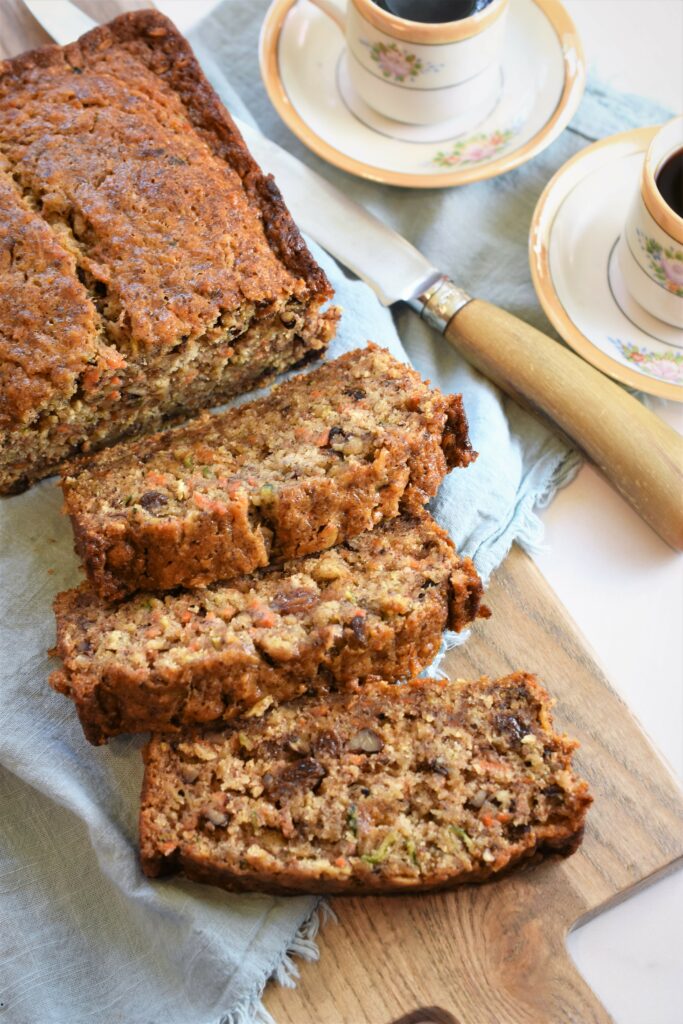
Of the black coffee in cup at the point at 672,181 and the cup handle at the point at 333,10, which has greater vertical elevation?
the black coffee in cup at the point at 672,181

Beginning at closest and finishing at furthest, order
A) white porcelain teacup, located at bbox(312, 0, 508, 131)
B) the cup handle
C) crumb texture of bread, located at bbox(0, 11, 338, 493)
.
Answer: crumb texture of bread, located at bbox(0, 11, 338, 493)
white porcelain teacup, located at bbox(312, 0, 508, 131)
the cup handle

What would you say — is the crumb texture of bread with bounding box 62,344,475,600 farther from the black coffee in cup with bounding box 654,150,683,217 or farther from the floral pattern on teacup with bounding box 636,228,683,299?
the black coffee in cup with bounding box 654,150,683,217

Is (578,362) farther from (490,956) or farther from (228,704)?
(490,956)

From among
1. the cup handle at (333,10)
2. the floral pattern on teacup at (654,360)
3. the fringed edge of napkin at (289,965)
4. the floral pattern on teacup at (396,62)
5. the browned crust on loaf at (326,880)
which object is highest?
the floral pattern on teacup at (396,62)

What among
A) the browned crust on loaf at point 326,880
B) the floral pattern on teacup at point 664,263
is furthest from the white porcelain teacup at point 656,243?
the browned crust on loaf at point 326,880

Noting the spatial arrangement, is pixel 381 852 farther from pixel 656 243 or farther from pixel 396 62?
pixel 396 62

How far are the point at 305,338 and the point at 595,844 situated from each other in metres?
1.81

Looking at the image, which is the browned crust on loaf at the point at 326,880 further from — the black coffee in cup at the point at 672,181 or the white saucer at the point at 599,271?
the black coffee in cup at the point at 672,181

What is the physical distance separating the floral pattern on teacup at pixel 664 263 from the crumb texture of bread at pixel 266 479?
902 mm

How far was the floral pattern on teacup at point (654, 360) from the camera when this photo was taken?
3326mm

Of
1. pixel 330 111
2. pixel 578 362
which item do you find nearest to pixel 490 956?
pixel 578 362

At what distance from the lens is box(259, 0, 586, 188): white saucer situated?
3.60 meters

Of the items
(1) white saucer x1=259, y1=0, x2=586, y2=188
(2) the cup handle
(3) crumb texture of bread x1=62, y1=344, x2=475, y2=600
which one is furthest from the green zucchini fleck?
(2) the cup handle

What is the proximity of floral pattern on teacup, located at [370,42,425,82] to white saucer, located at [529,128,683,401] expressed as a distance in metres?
0.65
